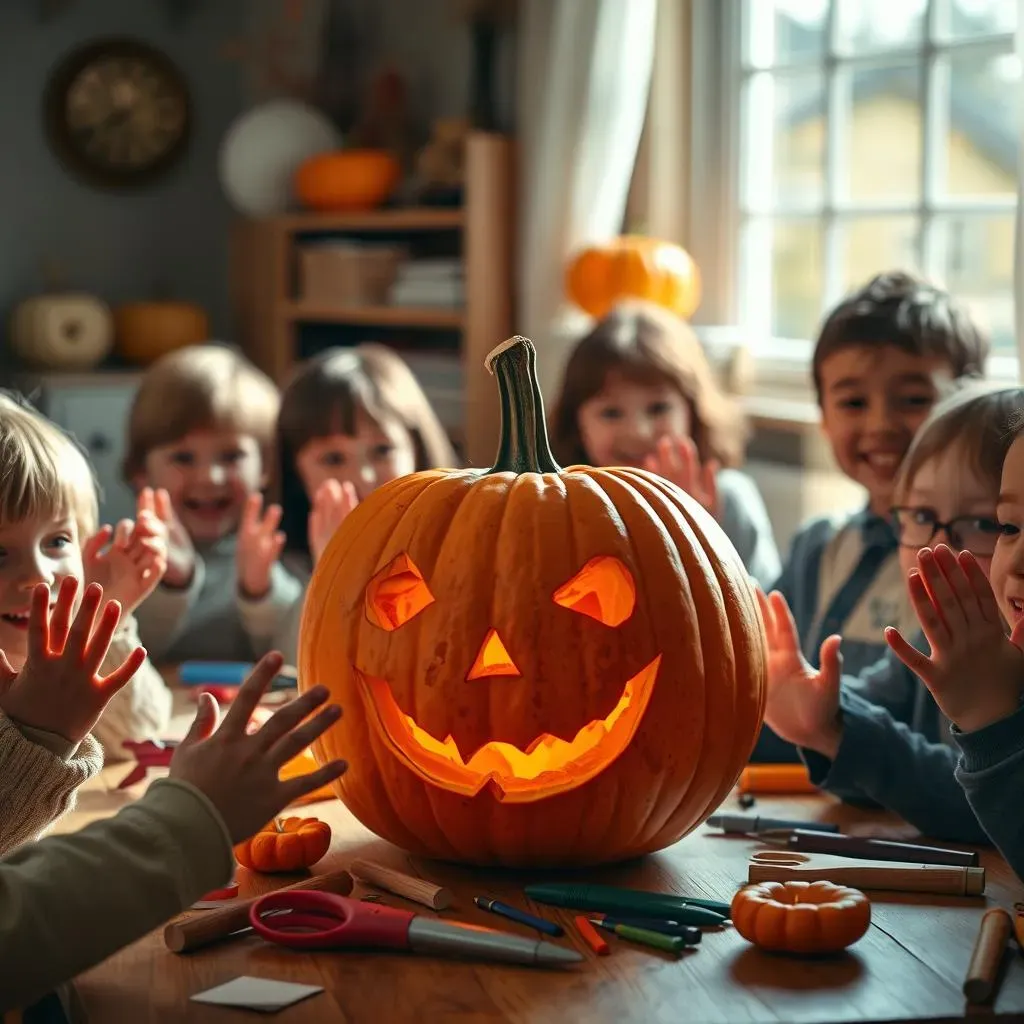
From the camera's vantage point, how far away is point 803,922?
3.08 ft

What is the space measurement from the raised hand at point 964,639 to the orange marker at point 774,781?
28 cm

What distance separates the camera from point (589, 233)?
135 inches

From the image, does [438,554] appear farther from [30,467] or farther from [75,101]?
[75,101]

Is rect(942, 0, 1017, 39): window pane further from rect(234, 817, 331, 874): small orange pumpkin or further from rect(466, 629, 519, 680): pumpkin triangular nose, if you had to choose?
rect(234, 817, 331, 874): small orange pumpkin

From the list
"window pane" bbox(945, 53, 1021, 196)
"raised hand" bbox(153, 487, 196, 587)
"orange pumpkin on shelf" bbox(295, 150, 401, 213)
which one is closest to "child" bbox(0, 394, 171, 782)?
"raised hand" bbox(153, 487, 196, 587)

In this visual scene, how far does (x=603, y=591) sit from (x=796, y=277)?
2315mm

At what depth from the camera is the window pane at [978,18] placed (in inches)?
106

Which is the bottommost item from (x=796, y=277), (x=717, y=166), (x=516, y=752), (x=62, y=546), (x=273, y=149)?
(x=516, y=752)

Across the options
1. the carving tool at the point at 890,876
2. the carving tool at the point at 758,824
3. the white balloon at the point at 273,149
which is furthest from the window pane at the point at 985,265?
the white balloon at the point at 273,149

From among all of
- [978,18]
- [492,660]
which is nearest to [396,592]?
[492,660]

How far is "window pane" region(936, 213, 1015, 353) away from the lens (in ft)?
9.02

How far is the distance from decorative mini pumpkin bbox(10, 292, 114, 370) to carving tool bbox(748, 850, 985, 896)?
3976 millimetres

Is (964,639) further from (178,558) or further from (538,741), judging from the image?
(178,558)

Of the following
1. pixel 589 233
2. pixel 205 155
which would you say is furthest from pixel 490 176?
pixel 205 155
